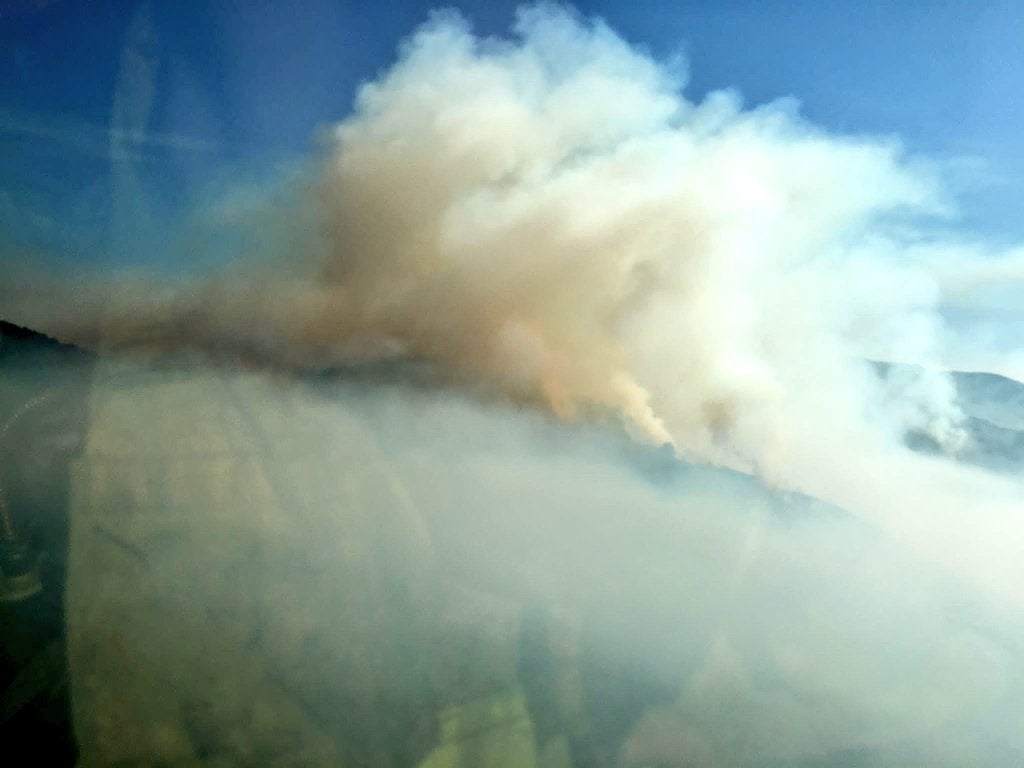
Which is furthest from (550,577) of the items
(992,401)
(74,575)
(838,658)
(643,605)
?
(992,401)

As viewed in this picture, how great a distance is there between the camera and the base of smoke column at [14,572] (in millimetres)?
3322

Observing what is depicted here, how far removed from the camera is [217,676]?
388 centimetres

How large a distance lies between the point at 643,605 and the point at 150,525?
11.4 ft

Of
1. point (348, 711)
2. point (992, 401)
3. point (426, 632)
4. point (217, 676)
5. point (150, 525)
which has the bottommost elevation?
point (348, 711)

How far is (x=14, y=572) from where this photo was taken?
333 centimetres

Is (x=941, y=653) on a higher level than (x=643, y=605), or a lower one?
lower

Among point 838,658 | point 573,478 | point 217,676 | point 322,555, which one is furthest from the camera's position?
point 573,478

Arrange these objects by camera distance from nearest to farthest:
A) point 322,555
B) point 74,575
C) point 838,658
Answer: point 74,575
point 322,555
point 838,658

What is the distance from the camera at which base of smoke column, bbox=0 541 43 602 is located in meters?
3.32

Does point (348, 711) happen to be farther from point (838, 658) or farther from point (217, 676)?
point (838, 658)

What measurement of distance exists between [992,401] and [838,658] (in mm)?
2255

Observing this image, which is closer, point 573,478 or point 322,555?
point 322,555

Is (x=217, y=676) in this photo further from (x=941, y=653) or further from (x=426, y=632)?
(x=941, y=653)

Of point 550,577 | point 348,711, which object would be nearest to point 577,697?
point 550,577
